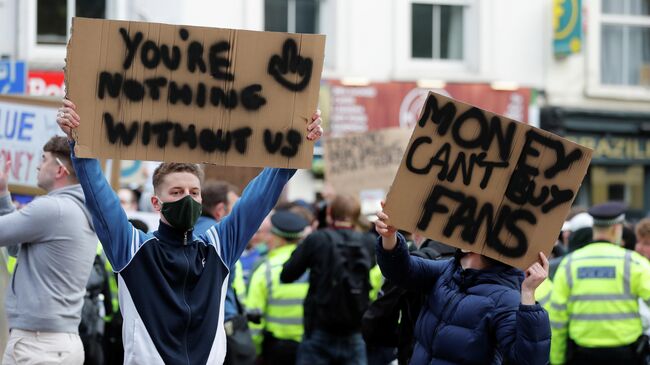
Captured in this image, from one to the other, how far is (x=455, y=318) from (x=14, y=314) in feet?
7.42

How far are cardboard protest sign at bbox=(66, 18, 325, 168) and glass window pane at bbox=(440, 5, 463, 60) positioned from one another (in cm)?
1531

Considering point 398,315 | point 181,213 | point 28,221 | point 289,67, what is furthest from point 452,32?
point 181,213

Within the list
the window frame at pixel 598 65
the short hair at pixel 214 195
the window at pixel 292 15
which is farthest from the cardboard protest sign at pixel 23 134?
the window frame at pixel 598 65

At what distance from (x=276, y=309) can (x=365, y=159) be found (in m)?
4.87

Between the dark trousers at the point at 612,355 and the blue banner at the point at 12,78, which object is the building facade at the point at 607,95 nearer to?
the blue banner at the point at 12,78

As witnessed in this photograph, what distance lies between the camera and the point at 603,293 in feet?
27.6

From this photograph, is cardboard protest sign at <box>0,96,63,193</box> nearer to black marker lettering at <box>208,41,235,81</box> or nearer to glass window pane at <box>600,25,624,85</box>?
black marker lettering at <box>208,41,235,81</box>

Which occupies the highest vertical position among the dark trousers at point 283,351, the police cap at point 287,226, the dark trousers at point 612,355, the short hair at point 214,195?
the short hair at point 214,195

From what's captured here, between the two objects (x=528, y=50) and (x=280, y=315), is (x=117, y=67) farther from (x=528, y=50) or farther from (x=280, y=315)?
(x=528, y=50)

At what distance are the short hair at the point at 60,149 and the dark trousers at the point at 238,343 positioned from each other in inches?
70.6

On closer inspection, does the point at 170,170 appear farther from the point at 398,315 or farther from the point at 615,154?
the point at 615,154

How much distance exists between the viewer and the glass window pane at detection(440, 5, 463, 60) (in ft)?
66.2

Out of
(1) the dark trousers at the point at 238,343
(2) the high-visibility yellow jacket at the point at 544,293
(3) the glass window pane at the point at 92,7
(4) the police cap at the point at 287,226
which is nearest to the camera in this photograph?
(1) the dark trousers at the point at 238,343

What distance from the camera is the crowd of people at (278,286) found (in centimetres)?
480
